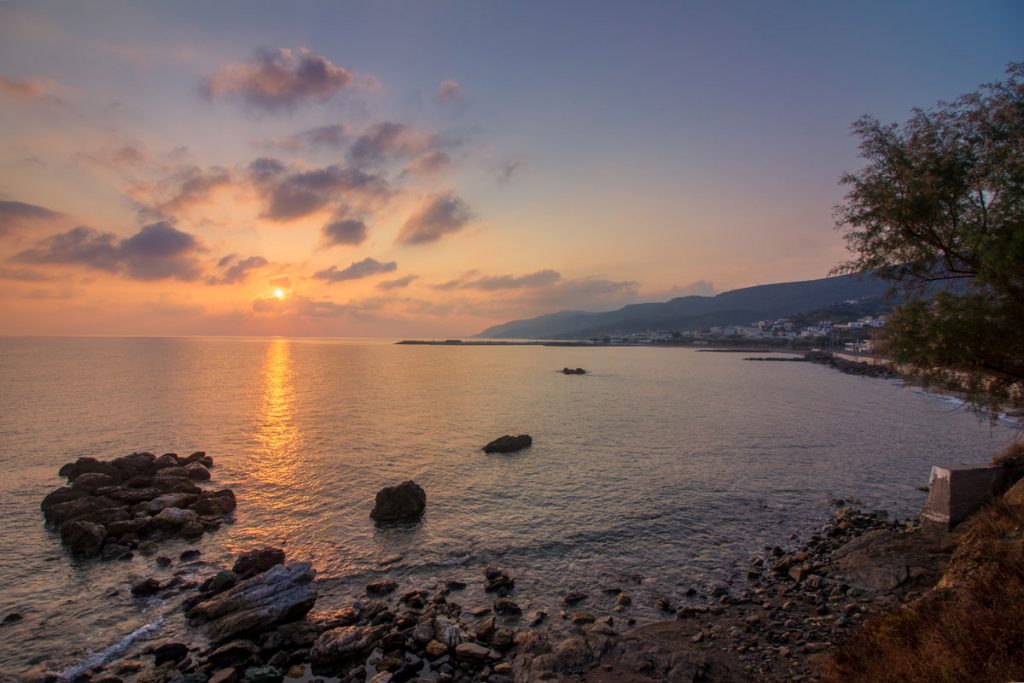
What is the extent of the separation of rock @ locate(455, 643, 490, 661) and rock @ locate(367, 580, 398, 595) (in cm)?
521

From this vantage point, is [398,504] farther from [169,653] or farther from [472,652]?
[472,652]

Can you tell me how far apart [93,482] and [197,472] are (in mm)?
5660

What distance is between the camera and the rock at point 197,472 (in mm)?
32812

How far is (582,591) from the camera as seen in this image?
57.1 ft

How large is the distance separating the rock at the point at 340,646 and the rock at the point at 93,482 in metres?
23.4

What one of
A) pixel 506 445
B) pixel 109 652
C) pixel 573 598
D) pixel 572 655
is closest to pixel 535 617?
pixel 573 598

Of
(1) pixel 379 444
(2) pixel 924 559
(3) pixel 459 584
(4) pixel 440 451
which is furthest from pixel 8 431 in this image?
(2) pixel 924 559

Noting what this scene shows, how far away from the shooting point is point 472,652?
1337 cm

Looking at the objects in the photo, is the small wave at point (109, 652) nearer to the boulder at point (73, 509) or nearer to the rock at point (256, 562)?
the rock at point (256, 562)

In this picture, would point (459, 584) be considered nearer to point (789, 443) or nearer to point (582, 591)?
point (582, 591)

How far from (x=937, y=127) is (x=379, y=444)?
4336 centimetres

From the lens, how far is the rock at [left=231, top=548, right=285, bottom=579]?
1895 centimetres

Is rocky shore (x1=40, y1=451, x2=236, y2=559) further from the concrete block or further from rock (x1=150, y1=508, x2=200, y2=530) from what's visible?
the concrete block

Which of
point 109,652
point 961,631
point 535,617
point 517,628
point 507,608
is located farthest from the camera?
point 507,608
